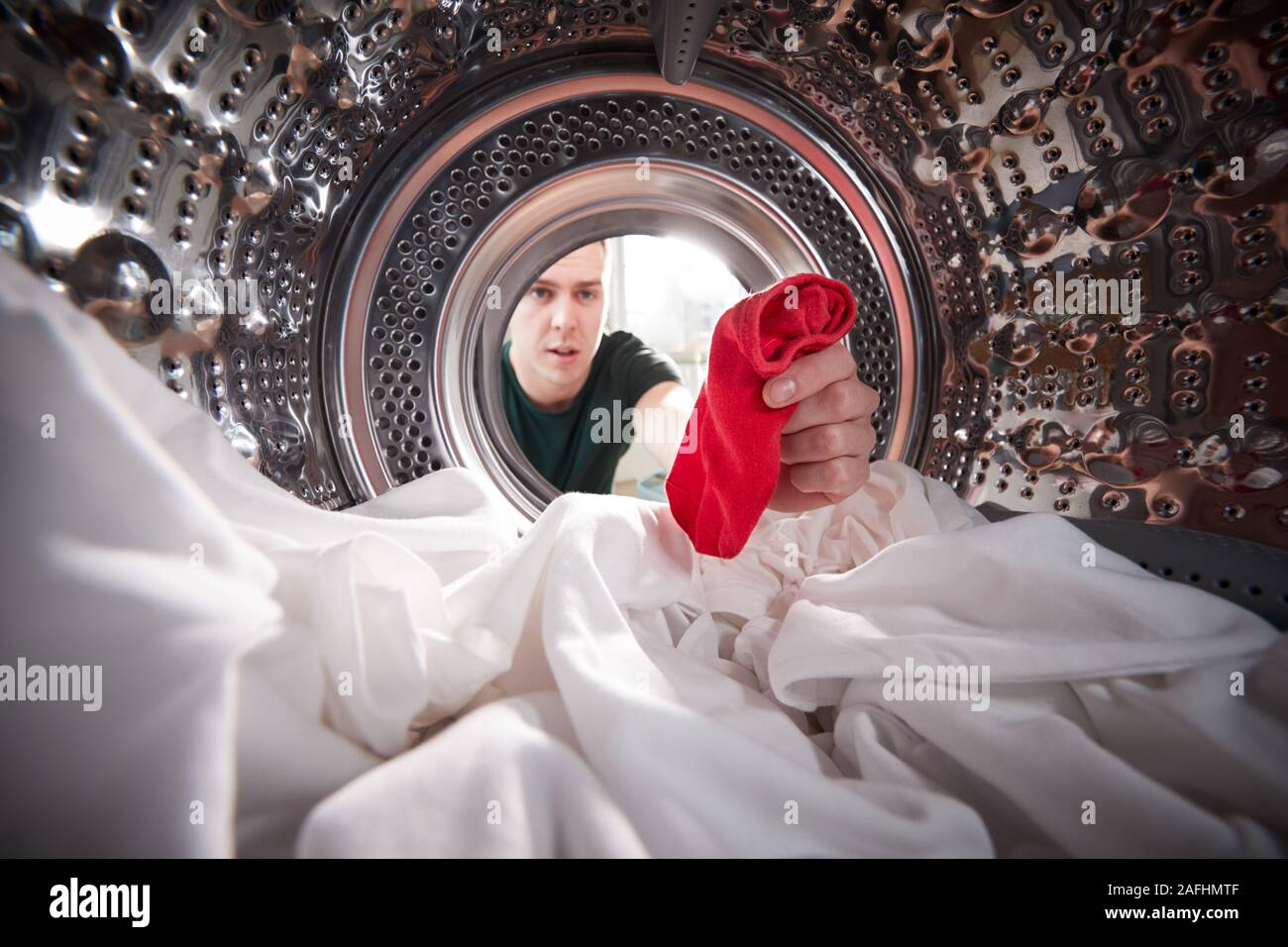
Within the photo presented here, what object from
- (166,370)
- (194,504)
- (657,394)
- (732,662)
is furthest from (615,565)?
(657,394)

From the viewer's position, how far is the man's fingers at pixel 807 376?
17.4 inches

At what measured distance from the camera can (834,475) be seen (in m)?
0.50

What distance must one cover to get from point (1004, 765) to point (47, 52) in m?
0.66

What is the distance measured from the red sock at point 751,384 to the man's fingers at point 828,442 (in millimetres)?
35

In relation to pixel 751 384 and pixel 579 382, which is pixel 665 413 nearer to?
pixel 579 382

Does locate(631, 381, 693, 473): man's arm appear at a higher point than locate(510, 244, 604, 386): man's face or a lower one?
lower

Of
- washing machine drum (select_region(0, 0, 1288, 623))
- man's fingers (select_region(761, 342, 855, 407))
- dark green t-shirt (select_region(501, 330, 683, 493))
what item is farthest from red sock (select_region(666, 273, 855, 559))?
dark green t-shirt (select_region(501, 330, 683, 493))

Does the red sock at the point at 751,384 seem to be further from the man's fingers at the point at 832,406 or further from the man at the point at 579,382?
the man at the point at 579,382

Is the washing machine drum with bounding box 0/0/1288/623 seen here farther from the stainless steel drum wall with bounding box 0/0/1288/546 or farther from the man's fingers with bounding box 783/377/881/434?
the man's fingers with bounding box 783/377/881/434

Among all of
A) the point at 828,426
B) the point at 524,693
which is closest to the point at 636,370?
the point at 828,426

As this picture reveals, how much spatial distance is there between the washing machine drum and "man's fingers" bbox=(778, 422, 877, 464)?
0.23m

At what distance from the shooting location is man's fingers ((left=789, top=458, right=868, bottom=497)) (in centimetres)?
50

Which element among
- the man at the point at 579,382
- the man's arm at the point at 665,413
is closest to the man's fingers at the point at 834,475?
the man at the point at 579,382

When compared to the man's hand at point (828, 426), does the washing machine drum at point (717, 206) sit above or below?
above
